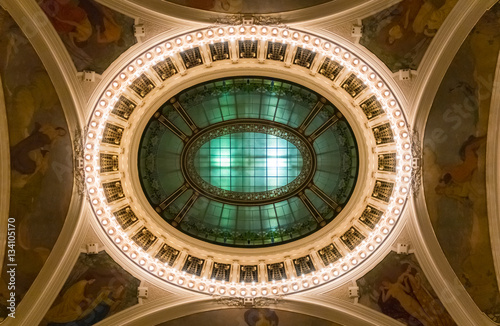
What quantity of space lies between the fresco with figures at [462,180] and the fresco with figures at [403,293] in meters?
0.98

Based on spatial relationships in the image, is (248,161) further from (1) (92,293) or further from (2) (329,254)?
(1) (92,293)

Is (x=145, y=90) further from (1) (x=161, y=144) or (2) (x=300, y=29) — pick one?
(2) (x=300, y=29)

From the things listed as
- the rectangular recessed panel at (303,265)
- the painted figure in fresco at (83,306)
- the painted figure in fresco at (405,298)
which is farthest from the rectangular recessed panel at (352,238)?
the painted figure in fresco at (83,306)

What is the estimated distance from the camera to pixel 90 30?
11945mm

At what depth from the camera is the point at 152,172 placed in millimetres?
15234

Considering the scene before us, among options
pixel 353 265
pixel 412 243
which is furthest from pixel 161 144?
pixel 412 243

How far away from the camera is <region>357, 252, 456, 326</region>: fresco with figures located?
42.2 feet

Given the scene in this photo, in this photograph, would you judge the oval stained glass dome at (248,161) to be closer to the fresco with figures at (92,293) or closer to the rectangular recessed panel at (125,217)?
the rectangular recessed panel at (125,217)

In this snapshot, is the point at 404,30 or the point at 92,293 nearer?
the point at 404,30

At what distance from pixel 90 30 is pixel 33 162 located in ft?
12.9

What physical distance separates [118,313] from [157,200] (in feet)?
12.8

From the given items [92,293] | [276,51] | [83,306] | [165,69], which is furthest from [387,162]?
[83,306]

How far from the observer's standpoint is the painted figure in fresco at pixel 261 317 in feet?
44.9

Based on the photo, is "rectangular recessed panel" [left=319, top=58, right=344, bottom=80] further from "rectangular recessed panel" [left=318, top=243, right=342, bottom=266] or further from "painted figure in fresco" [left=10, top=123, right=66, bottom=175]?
"painted figure in fresco" [left=10, top=123, right=66, bottom=175]
